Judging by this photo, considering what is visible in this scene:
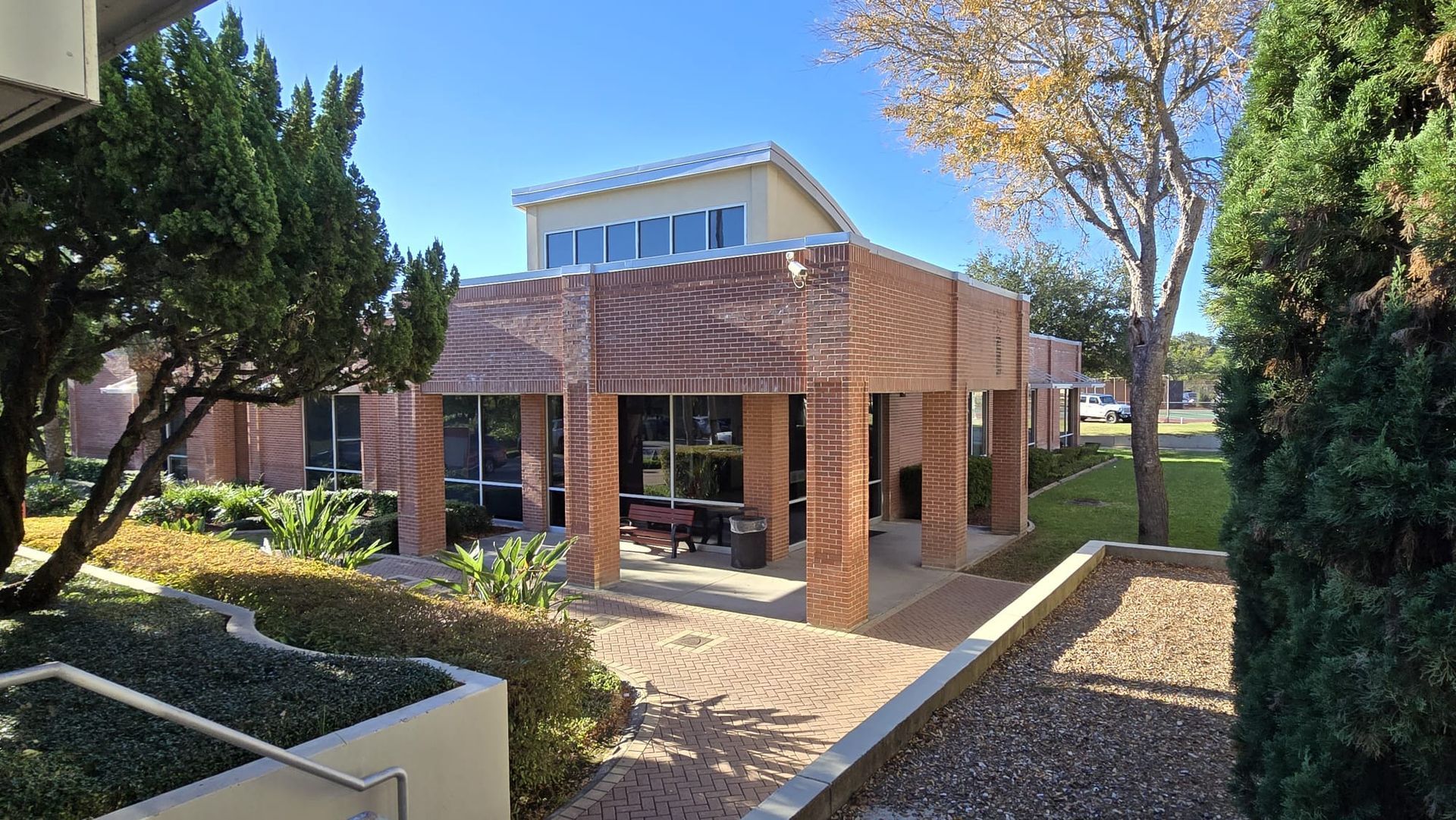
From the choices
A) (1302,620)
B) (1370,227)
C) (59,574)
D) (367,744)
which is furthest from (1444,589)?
(59,574)

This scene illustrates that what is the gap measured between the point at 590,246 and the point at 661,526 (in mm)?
6256

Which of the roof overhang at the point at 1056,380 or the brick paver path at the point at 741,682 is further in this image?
the roof overhang at the point at 1056,380

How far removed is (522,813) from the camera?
495 centimetres

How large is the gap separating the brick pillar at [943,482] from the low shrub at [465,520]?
842 centimetres

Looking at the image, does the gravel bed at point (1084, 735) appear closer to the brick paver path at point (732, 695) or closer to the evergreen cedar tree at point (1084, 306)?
the brick paver path at point (732, 695)

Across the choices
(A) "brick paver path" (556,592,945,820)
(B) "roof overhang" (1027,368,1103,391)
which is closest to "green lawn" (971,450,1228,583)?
(B) "roof overhang" (1027,368,1103,391)

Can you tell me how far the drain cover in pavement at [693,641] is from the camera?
844cm

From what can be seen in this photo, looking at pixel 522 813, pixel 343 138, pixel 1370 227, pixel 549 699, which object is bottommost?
pixel 522 813

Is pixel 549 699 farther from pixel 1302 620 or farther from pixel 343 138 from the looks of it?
pixel 343 138

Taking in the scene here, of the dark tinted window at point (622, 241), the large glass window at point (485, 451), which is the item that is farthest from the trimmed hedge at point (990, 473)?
the large glass window at point (485, 451)

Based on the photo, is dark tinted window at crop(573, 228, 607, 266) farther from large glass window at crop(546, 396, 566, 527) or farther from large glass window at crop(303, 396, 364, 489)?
large glass window at crop(303, 396, 364, 489)

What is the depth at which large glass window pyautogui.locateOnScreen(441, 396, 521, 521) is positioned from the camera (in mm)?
15648

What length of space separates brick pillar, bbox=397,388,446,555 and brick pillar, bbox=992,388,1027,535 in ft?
33.9

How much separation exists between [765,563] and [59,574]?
28.6 feet
